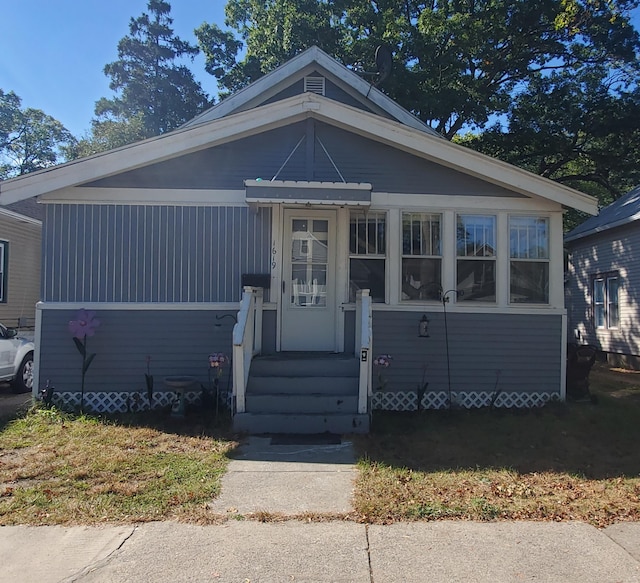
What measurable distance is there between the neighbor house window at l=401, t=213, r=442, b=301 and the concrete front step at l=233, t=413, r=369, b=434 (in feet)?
7.79

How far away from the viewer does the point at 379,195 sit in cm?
778

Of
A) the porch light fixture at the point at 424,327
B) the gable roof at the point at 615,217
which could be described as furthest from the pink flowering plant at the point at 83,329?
the gable roof at the point at 615,217

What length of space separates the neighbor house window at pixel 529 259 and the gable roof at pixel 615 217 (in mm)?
5645

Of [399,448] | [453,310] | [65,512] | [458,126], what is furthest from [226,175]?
[458,126]

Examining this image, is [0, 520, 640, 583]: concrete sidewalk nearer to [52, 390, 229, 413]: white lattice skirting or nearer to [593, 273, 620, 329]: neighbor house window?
[52, 390, 229, 413]: white lattice skirting

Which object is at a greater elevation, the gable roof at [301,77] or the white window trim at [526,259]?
the gable roof at [301,77]

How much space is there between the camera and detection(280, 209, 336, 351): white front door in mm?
7734

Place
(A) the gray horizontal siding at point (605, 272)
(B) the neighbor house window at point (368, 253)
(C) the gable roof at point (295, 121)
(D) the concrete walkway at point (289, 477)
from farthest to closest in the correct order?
(A) the gray horizontal siding at point (605, 272) → (B) the neighbor house window at point (368, 253) → (C) the gable roof at point (295, 121) → (D) the concrete walkway at point (289, 477)

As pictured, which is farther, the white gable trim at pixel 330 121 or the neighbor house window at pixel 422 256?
the neighbor house window at pixel 422 256

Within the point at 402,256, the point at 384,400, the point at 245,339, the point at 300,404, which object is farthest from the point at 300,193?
the point at 384,400

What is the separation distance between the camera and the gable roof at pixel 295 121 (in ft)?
23.9

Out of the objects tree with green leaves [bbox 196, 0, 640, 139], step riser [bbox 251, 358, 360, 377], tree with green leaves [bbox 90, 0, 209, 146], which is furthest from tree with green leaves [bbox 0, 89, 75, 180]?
Answer: step riser [bbox 251, 358, 360, 377]

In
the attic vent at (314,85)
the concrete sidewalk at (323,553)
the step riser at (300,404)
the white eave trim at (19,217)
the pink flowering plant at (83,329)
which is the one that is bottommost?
the concrete sidewalk at (323,553)

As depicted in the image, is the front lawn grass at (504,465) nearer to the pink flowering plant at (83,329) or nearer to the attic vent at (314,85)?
the pink flowering plant at (83,329)
